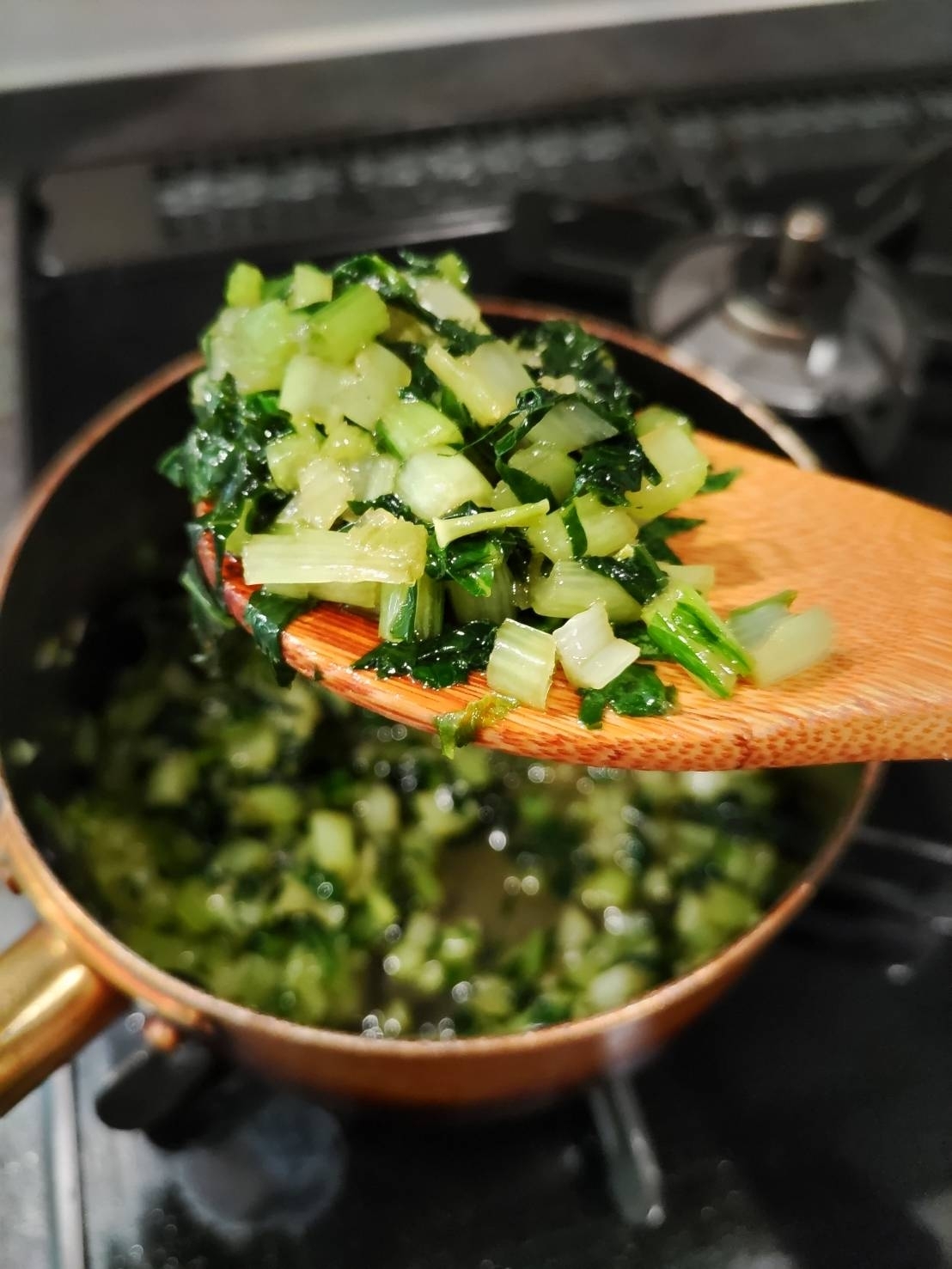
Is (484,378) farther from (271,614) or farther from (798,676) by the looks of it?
(798,676)

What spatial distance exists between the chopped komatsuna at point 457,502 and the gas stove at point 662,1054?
0.88 ft

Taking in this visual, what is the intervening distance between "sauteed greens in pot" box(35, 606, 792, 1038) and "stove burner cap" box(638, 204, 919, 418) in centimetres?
61

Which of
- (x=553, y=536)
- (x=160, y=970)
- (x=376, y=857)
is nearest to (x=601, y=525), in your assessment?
(x=553, y=536)

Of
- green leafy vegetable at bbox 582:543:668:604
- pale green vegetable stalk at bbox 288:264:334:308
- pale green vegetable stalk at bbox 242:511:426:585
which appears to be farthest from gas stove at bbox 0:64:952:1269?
pale green vegetable stalk at bbox 288:264:334:308

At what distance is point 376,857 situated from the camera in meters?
1.43

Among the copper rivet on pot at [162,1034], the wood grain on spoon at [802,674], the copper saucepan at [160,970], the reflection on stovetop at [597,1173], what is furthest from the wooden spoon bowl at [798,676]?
the reflection on stovetop at [597,1173]

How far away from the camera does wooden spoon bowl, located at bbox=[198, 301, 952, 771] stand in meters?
0.90

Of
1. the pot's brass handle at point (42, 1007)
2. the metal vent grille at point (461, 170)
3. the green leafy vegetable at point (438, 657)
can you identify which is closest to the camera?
the pot's brass handle at point (42, 1007)

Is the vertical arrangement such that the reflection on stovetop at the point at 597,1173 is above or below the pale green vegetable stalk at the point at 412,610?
below

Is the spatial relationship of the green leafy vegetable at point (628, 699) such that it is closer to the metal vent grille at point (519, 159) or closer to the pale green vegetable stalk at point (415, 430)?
the pale green vegetable stalk at point (415, 430)

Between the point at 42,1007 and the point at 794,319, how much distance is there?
54.6 inches

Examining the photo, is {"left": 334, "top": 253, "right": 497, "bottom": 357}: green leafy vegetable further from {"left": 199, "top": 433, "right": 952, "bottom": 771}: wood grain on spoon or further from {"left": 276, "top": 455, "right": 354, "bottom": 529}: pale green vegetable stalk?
{"left": 199, "top": 433, "right": 952, "bottom": 771}: wood grain on spoon

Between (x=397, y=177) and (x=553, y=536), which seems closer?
(x=553, y=536)

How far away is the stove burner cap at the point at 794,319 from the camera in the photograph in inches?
62.2
